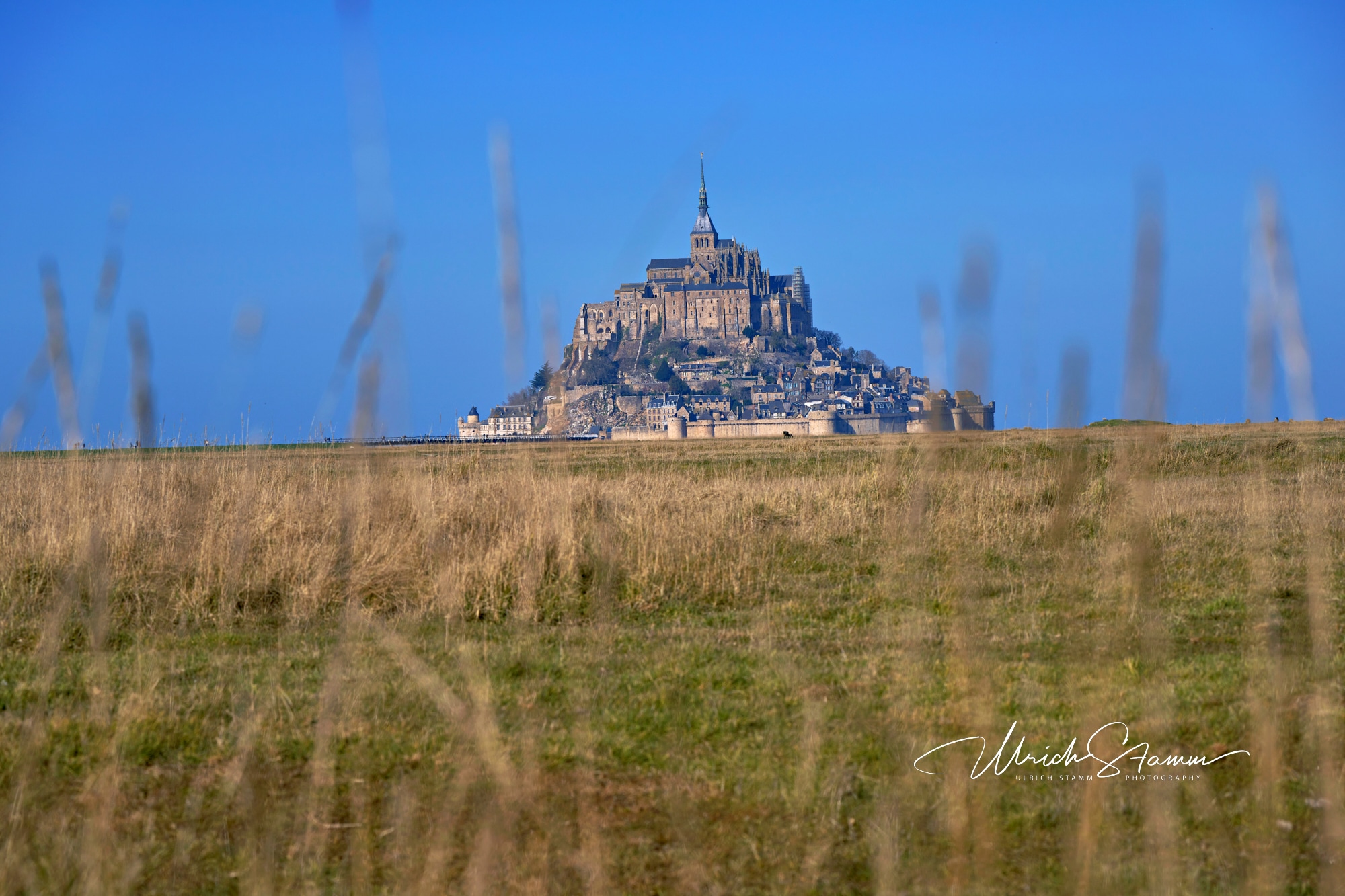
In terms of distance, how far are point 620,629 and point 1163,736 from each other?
3389 mm

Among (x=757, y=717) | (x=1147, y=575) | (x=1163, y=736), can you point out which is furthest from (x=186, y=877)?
(x=1163, y=736)

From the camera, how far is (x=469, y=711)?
511cm

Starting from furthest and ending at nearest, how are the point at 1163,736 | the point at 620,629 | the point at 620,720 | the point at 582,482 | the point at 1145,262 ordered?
the point at 582,482, the point at 620,629, the point at 620,720, the point at 1163,736, the point at 1145,262

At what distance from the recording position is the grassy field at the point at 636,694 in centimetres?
346

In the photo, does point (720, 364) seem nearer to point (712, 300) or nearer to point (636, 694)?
point (712, 300)

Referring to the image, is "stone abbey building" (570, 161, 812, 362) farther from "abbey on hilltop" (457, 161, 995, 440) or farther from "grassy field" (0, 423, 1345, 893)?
"grassy field" (0, 423, 1345, 893)

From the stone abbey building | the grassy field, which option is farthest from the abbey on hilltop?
the grassy field

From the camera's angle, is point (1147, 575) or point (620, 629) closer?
point (1147, 575)

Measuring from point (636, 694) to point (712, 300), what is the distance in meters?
162

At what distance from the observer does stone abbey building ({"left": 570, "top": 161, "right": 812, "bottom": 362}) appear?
16338 centimetres

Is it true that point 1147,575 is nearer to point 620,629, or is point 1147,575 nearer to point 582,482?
point 620,629

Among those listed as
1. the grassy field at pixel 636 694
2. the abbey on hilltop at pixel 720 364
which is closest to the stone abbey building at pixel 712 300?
the abbey on hilltop at pixel 720 364

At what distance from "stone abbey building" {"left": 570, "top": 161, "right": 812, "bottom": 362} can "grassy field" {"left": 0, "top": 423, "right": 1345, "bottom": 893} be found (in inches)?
5915

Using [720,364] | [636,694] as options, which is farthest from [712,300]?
[636,694]
